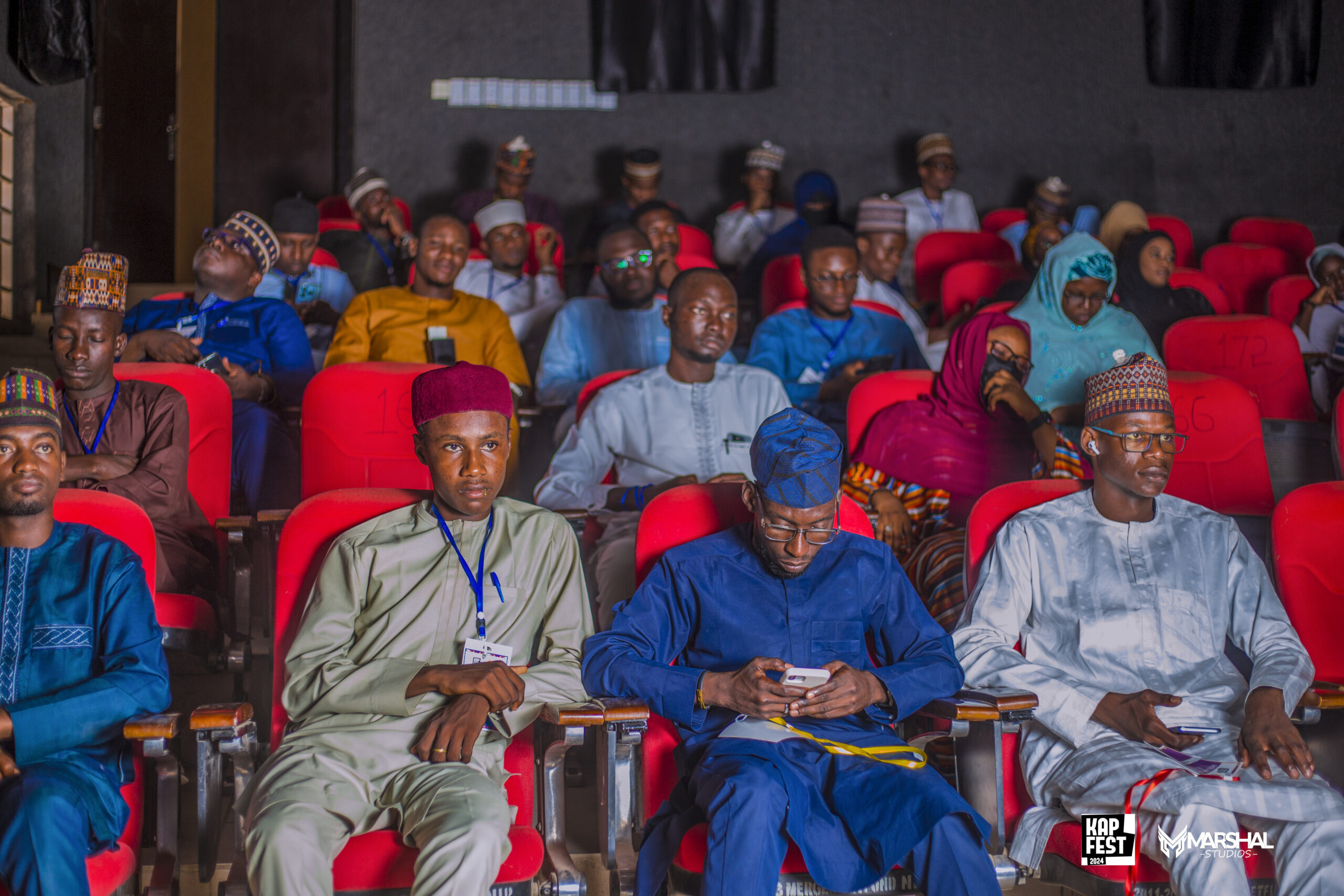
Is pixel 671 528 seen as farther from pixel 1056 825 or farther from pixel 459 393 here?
pixel 1056 825

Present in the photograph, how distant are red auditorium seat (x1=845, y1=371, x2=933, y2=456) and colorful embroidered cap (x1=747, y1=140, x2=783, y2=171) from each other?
3.58 metres

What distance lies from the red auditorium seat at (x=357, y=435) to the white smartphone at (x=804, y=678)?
1564 mm

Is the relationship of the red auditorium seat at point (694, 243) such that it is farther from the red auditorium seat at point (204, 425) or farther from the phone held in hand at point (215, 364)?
the red auditorium seat at point (204, 425)

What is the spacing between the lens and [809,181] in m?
6.92

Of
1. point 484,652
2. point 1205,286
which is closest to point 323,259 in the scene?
point 484,652

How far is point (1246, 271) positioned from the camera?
6379 millimetres

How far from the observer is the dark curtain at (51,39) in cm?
664

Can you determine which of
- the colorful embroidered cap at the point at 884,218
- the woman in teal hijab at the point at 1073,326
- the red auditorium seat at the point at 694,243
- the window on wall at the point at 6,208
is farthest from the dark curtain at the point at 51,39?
the woman in teal hijab at the point at 1073,326

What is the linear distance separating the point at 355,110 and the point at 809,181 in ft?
→ 9.63

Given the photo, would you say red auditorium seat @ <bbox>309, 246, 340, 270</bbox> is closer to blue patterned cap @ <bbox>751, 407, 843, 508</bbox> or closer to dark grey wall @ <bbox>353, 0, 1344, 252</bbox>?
dark grey wall @ <bbox>353, 0, 1344, 252</bbox>

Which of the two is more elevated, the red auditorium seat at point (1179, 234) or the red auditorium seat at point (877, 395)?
the red auditorium seat at point (1179, 234)

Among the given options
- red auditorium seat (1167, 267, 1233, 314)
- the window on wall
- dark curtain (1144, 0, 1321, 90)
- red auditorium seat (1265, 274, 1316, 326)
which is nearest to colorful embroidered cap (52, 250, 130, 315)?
the window on wall

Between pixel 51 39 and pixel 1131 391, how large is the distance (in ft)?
21.9

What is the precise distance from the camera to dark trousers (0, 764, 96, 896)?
188cm
